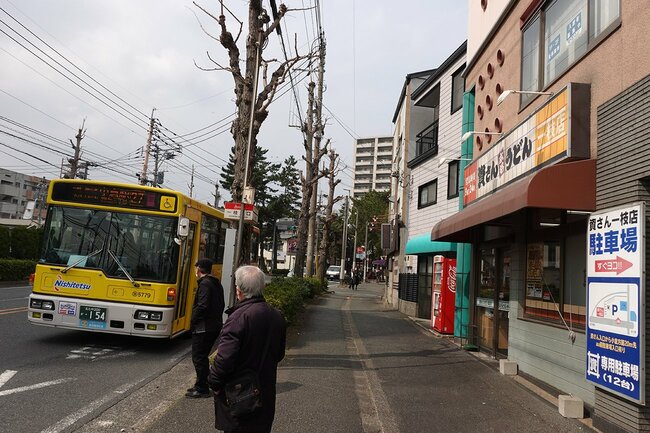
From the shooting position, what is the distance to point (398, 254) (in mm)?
24203

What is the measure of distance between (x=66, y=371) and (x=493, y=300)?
7.74 meters

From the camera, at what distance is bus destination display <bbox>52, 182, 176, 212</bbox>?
30.0 feet

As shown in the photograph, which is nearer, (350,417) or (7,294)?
(350,417)

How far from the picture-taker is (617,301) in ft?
17.6

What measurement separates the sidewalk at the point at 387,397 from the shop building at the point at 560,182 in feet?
2.20

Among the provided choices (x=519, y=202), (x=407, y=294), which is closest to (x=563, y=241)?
(x=519, y=202)

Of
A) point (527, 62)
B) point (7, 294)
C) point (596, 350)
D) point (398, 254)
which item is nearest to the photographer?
point (596, 350)

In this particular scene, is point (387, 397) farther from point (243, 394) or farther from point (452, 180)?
point (452, 180)

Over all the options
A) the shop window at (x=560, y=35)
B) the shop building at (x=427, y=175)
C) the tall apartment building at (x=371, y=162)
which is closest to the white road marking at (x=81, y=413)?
the shop window at (x=560, y=35)

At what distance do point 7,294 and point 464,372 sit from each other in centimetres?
1523

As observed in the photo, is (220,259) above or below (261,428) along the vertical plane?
above

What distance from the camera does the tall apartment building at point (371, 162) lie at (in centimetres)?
12431

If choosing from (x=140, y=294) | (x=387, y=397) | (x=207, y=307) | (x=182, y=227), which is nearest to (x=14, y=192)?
(x=140, y=294)

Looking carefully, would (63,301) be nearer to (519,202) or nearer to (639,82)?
(519,202)
